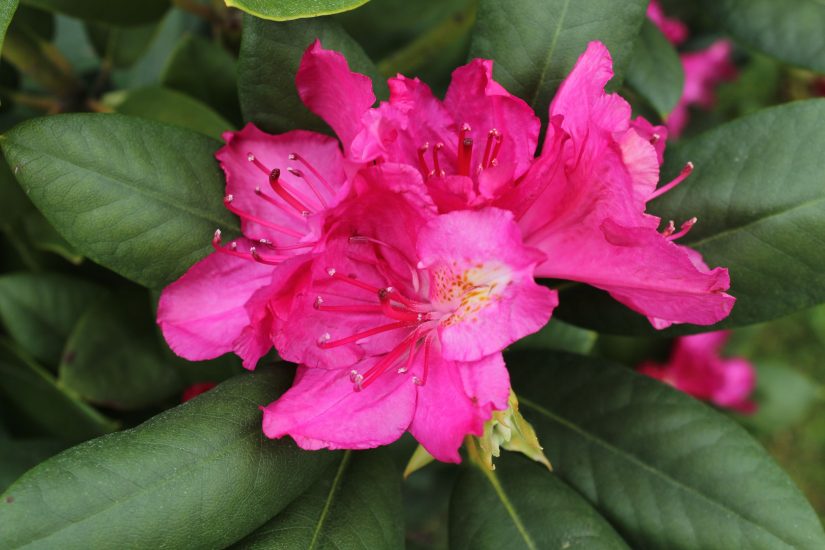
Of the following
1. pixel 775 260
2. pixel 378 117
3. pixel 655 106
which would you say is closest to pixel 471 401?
pixel 378 117

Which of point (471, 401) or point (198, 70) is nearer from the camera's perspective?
point (471, 401)

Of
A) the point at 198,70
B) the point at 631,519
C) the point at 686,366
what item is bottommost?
the point at 686,366

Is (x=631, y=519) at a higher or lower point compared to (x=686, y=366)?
higher

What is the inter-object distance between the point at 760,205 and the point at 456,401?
1.38ft

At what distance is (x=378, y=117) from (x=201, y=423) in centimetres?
32

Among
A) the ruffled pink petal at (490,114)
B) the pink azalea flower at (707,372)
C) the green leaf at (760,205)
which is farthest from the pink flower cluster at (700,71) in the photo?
the ruffled pink petal at (490,114)

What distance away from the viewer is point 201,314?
2.82 ft

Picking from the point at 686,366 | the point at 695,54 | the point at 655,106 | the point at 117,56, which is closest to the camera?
the point at 655,106

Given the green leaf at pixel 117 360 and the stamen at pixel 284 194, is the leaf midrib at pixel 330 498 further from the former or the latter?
the green leaf at pixel 117 360

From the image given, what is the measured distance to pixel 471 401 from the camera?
756 millimetres

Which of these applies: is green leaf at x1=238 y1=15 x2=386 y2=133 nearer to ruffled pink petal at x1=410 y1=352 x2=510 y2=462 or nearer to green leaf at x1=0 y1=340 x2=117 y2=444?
ruffled pink petal at x1=410 y1=352 x2=510 y2=462

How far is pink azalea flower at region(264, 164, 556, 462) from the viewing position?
2.43 feet

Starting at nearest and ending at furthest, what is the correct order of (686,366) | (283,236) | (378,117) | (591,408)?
(378,117)
(283,236)
(591,408)
(686,366)

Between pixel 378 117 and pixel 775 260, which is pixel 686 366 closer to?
pixel 775 260
